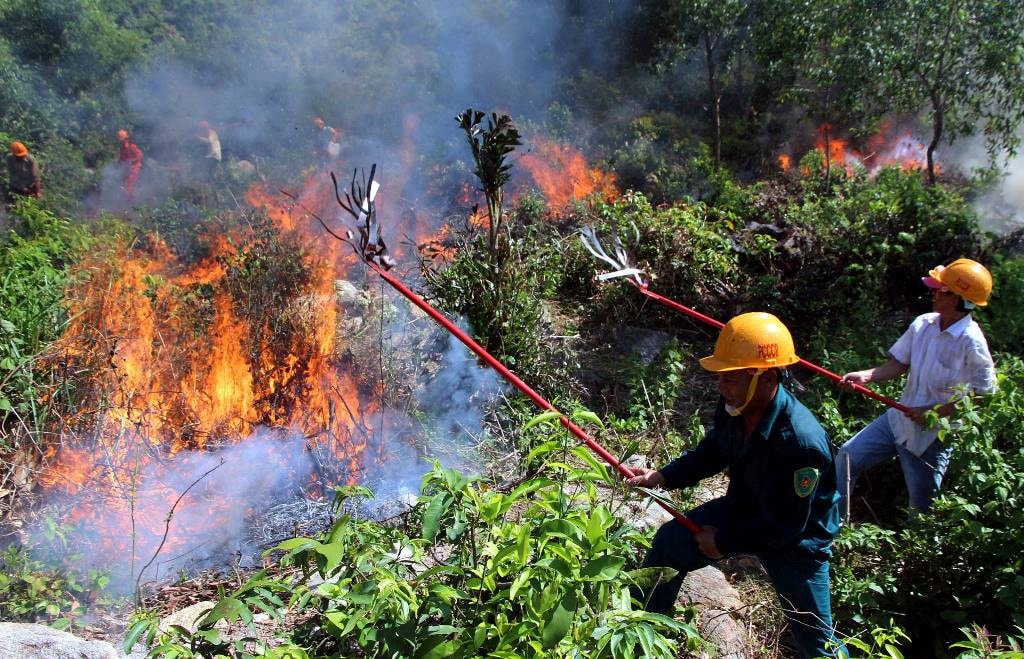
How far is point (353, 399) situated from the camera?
5.30 metres

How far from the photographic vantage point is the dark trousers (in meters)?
2.82

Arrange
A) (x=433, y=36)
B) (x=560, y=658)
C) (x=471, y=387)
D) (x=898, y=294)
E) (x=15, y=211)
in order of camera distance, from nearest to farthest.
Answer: (x=560, y=658) → (x=471, y=387) → (x=898, y=294) → (x=15, y=211) → (x=433, y=36)

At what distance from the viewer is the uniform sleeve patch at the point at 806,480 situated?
2605 mm

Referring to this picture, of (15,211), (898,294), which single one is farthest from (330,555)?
(15,211)

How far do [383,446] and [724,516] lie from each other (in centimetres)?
284

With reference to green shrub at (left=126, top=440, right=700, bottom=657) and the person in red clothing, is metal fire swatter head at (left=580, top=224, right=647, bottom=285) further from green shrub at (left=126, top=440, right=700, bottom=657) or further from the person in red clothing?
the person in red clothing

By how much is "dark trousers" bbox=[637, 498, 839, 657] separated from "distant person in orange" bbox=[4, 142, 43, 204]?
12354 mm

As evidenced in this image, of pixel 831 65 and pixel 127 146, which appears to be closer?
pixel 831 65

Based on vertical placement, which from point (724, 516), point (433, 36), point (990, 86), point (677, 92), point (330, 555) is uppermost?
point (433, 36)

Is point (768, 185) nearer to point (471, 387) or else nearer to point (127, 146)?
point (471, 387)

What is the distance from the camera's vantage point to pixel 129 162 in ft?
41.1

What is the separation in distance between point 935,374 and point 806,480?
71.5 inches

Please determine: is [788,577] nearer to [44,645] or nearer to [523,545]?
[523,545]

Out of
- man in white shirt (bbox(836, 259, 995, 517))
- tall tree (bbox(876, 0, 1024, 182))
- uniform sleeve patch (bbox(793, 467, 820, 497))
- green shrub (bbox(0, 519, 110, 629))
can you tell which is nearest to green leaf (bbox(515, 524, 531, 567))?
uniform sleeve patch (bbox(793, 467, 820, 497))
